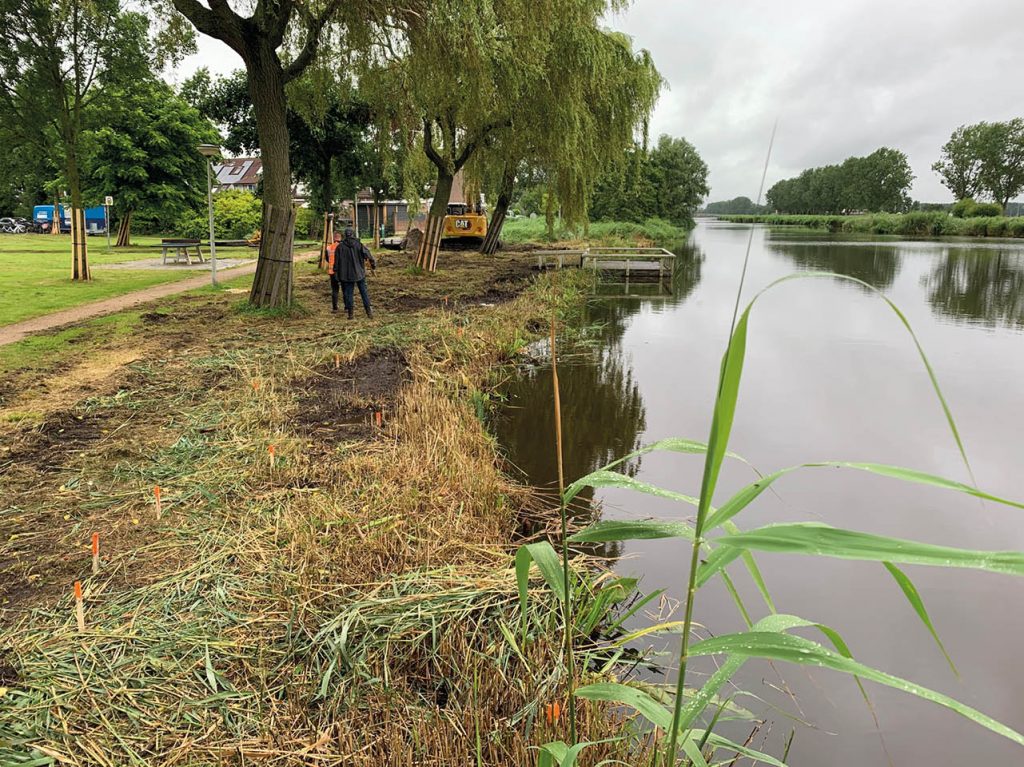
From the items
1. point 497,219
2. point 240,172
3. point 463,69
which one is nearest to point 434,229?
point 497,219

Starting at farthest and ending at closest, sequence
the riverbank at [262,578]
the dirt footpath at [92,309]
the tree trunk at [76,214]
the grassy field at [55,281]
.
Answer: the tree trunk at [76,214]
the grassy field at [55,281]
the dirt footpath at [92,309]
the riverbank at [262,578]

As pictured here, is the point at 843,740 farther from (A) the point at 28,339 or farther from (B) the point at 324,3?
(B) the point at 324,3

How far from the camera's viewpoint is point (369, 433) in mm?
5668

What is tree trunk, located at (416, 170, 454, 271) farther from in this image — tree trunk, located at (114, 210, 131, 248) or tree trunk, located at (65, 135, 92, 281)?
tree trunk, located at (114, 210, 131, 248)

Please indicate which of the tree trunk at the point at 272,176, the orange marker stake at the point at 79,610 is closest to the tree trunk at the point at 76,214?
the tree trunk at the point at 272,176

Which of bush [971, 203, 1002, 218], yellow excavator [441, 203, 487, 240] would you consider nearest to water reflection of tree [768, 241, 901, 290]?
yellow excavator [441, 203, 487, 240]

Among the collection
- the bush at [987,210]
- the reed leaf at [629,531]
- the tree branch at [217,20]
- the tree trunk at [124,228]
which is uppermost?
the bush at [987,210]

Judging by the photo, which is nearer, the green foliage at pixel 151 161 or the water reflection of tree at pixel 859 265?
the water reflection of tree at pixel 859 265

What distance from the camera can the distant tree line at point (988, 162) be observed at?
75125mm

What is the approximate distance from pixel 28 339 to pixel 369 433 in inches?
257

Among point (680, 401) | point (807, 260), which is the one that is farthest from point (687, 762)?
point (807, 260)

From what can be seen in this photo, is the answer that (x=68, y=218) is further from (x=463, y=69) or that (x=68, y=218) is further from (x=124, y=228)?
(x=463, y=69)

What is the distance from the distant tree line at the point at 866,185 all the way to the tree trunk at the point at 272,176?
3531 inches

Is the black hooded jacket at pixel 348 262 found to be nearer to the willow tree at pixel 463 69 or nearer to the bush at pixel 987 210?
the willow tree at pixel 463 69
